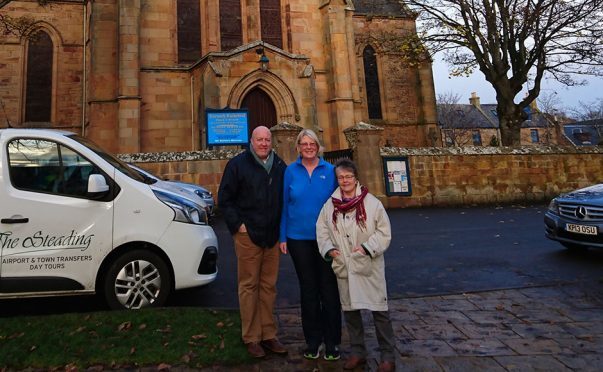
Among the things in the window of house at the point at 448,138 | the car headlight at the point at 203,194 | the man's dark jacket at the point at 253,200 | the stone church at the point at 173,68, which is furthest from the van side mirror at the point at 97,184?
the window of house at the point at 448,138

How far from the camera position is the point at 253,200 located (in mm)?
3174

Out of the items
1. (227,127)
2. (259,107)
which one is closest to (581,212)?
(227,127)

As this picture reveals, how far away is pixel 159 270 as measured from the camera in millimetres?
4117

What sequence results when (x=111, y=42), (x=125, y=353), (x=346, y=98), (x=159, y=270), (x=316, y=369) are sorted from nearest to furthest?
(x=316, y=369)
(x=125, y=353)
(x=159, y=270)
(x=111, y=42)
(x=346, y=98)

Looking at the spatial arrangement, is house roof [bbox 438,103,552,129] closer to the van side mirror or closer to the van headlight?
the van headlight

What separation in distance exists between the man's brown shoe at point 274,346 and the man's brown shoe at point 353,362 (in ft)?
1.76

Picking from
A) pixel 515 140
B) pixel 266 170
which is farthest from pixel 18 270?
pixel 515 140

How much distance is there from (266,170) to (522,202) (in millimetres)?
14494

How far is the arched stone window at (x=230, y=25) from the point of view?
18.8 meters

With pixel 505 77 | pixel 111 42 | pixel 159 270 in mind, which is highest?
pixel 111 42

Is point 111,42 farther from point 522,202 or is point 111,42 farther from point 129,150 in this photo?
point 522,202

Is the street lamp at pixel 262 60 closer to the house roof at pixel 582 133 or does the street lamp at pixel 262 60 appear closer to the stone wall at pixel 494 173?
the stone wall at pixel 494 173

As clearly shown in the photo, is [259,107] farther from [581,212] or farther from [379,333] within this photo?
[379,333]

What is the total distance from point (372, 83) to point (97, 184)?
24.5 meters
